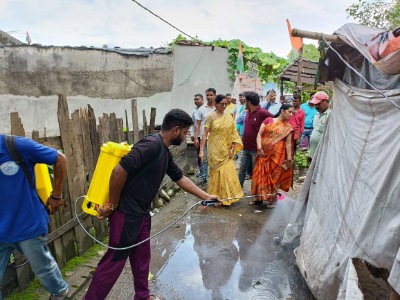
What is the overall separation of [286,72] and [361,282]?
7.36m

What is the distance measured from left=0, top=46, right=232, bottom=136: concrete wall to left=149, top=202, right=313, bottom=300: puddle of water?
17.1 ft

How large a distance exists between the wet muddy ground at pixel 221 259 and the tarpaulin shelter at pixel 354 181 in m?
0.41

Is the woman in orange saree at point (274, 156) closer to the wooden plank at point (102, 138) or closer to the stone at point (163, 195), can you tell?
the stone at point (163, 195)

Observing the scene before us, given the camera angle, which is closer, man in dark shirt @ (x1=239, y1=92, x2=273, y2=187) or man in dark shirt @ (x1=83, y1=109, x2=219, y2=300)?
man in dark shirt @ (x1=83, y1=109, x2=219, y2=300)

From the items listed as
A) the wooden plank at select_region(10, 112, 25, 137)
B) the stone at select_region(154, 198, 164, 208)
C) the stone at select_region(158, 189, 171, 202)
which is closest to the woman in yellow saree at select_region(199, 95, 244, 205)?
the stone at select_region(158, 189, 171, 202)

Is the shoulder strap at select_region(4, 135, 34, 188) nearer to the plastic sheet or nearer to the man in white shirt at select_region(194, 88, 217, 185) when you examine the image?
the plastic sheet

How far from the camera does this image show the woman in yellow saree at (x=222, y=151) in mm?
5543

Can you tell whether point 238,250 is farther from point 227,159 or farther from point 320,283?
point 227,159

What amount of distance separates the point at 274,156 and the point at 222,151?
92cm

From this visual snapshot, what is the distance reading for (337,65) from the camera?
3.33 m

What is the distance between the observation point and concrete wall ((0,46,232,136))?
732cm

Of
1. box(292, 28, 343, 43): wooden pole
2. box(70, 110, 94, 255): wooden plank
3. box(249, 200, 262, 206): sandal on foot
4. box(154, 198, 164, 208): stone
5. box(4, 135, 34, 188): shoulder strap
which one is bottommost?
box(249, 200, 262, 206): sandal on foot

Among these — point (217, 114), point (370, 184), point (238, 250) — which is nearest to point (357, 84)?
point (370, 184)

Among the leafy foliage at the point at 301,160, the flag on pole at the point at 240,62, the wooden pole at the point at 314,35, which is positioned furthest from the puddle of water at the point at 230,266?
the flag on pole at the point at 240,62
